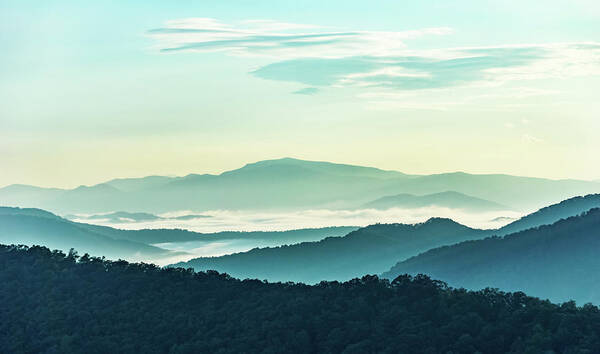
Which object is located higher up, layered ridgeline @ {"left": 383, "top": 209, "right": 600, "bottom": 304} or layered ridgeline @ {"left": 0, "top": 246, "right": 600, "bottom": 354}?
layered ridgeline @ {"left": 383, "top": 209, "right": 600, "bottom": 304}

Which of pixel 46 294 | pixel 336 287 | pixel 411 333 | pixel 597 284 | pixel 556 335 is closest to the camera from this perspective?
pixel 556 335

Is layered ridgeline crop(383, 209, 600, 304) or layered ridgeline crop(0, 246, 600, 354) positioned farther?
layered ridgeline crop(383, 209, 600, 304)

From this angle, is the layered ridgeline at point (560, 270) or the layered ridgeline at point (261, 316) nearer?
the layered ridgeline at point (261, 316)

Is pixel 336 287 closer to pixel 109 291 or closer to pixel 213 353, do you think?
pixel 213 353

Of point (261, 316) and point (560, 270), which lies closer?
point (261, 316)

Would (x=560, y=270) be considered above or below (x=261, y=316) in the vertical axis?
above

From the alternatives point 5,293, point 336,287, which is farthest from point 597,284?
point 5,293

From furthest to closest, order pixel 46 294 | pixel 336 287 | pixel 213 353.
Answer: pixel 46 294 → pixel 336 287 → pixel 213 353

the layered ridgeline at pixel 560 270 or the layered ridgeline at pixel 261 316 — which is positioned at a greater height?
the layered ridgeline at pixel 560 270
